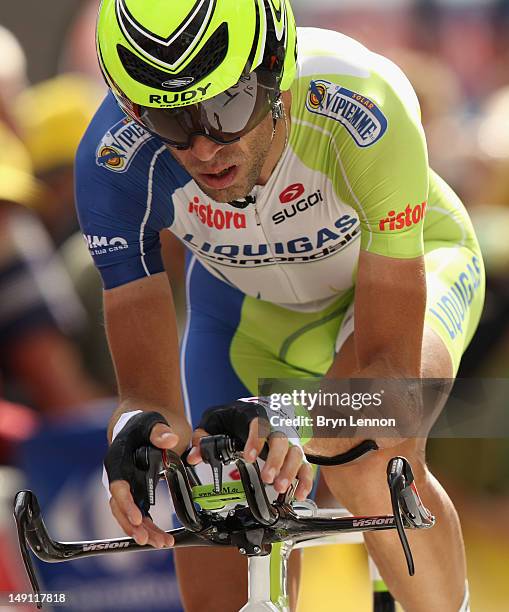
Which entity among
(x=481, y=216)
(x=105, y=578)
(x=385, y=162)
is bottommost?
(x=105, y=578)

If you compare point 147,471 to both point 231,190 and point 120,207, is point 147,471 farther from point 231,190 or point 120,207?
point 120,207

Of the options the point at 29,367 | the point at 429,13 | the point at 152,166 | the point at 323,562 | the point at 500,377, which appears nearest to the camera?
the point at 152,166

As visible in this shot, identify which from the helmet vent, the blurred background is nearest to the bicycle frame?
the helmet vent

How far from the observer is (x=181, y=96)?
3.17 metres

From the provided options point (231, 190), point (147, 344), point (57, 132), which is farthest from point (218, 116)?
point (57, 132)

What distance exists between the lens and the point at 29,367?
5.80 metres

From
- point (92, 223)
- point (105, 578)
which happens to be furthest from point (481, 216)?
point (92, 223)

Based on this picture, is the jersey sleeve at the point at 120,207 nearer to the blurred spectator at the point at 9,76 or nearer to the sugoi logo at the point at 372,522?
the sugoi logo at the point at 372,522

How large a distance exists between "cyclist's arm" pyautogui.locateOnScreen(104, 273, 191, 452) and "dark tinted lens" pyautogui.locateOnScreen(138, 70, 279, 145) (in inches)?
25.5

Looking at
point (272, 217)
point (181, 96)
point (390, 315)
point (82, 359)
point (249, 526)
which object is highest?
point (181, 96)

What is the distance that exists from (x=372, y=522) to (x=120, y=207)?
130 centimetres

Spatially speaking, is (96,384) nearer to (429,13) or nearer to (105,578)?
(105,578)

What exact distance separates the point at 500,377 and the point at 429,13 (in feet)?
13.3

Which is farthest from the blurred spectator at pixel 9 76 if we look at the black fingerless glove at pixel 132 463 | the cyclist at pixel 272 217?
the black fingerless glove at pixel 132 463
